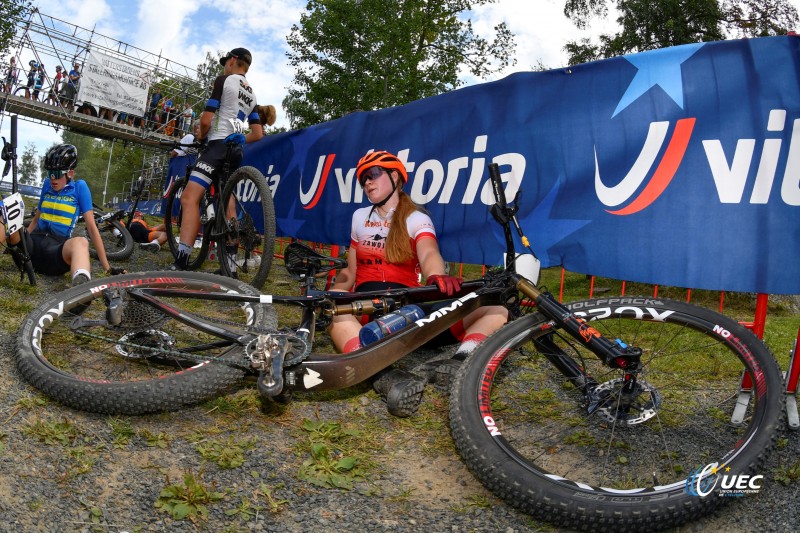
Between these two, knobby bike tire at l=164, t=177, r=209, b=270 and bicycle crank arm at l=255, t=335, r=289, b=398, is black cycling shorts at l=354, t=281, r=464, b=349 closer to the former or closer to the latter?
bicycle crank arm at l=255, t=335, r=289, b=398

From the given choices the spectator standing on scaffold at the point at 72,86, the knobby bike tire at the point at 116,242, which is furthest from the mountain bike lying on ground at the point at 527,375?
the spectator standing on scaffold at the point at 72,86

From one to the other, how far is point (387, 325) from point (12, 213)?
12.7 ft

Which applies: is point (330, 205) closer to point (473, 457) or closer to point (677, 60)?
point (677, 60)

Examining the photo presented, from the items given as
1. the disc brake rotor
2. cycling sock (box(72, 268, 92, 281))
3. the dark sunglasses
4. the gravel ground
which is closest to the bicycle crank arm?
the gravel ground

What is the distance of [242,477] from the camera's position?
226 centimetres

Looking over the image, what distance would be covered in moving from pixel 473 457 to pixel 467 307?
3.19 ft

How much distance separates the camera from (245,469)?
7.59ft

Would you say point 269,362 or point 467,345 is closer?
point 269,362

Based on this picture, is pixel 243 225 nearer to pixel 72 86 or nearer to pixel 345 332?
pixel 345 332

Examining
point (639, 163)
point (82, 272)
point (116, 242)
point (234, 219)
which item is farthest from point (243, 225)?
point (116, 242)

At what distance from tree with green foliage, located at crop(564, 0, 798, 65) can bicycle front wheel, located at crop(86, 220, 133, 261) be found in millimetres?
14313

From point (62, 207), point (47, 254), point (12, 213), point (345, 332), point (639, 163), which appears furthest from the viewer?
point (62, 207)

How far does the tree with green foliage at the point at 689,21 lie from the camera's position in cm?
1497

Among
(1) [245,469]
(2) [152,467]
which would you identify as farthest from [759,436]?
(2) [152,467]
